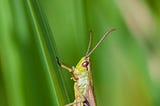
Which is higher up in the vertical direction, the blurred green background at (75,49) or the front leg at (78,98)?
the blurred green background at (75,49)

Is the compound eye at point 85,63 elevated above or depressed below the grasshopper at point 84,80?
above

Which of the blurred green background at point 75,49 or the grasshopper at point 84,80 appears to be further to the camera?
the grasshopper at point 84,80

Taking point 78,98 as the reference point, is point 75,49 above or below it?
above

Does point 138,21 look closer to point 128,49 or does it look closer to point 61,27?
point 128,49

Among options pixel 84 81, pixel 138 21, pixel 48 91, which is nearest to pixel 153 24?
pixel 138 21
